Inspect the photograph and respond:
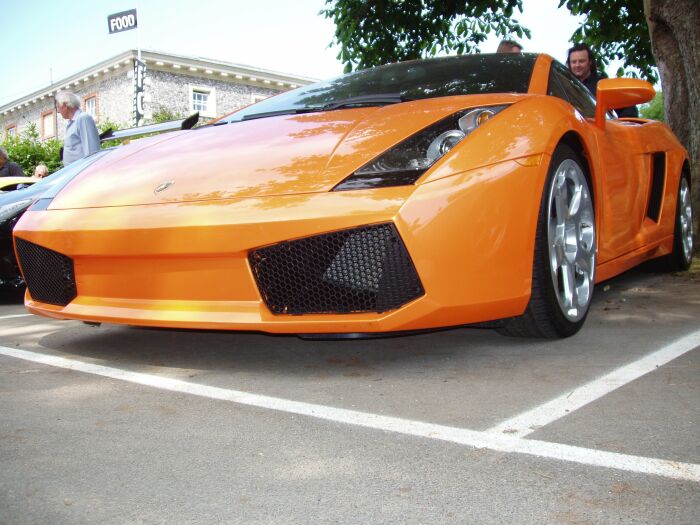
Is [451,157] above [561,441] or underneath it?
above

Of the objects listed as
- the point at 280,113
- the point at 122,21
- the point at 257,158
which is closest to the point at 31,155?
the point at 122,21

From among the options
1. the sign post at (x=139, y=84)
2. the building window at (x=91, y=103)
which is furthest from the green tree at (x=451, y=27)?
the building window at (x=91, y=103)

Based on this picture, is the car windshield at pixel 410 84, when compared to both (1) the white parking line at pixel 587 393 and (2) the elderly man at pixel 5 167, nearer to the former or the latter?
(1) the white parking line at pixel 587 393

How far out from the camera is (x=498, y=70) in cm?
366

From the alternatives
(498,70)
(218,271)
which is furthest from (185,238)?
(498,70)

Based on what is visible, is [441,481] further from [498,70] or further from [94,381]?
[498,70]

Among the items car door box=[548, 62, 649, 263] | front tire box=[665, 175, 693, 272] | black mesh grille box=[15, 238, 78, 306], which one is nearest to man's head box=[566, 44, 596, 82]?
front tire box=[665, 175, 693, 272]

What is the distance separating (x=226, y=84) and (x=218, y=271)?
3126 centimetres

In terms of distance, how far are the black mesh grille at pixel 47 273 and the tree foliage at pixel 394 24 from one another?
755 centimetres

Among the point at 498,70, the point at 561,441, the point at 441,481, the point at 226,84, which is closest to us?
the point at 441,481

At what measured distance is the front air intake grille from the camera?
2576 mm

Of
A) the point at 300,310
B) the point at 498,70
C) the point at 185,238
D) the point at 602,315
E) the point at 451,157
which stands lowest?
the point at 602,315

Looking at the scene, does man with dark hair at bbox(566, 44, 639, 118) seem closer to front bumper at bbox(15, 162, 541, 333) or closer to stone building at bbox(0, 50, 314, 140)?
front bumper at bbox(15, 162, 541, 333)

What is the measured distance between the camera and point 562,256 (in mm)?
Answer: 3158
